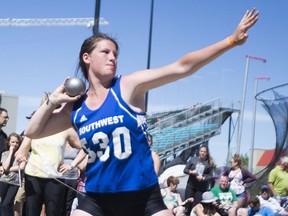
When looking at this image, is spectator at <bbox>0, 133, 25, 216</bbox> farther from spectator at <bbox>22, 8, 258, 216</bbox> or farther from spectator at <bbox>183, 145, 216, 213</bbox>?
spectator at <bbox>22, 8, 258, 216</bbox>

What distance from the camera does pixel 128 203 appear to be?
3.80 meters

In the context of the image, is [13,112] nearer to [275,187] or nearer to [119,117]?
[275,187]

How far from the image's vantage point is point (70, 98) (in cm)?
407

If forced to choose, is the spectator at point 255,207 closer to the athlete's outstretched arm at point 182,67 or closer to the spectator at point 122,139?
the spectator at point 122,139

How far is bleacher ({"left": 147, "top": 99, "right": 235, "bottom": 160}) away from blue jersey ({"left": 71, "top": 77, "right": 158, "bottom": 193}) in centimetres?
3021

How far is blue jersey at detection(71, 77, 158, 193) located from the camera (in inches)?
147

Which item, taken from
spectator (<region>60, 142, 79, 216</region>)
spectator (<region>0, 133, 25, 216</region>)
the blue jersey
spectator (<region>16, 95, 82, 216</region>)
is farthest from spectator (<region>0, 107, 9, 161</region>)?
the blue jersey

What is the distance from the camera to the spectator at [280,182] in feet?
39.6

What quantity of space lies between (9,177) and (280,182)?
5.39 metres

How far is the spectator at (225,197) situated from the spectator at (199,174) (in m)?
0.33

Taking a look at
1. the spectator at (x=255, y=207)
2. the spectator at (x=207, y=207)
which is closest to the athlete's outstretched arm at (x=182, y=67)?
the spectator at (x=207, y=207)

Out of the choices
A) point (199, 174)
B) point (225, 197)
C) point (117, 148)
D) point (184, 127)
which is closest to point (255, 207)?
point (225, 197)

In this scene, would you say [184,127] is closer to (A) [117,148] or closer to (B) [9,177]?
(B) [9,177]

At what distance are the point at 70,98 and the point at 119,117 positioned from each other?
490 millimetres
